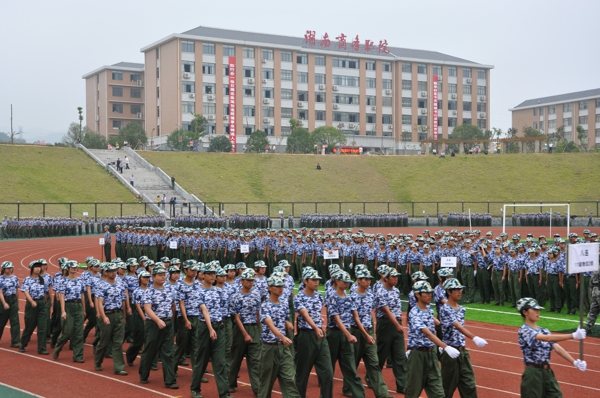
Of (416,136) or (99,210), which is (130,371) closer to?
(99,210)

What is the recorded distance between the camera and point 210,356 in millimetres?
9547

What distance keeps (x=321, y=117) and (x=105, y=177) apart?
41436mm

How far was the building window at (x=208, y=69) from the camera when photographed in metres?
85.2

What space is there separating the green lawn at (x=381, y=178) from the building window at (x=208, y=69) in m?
20.6

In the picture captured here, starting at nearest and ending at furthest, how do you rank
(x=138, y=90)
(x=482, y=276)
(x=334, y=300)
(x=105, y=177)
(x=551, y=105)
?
(x=334, y=300)
(x=482, y=276)
(x=105, y=177)
(x=138, y=90)
(x=551, y=105)

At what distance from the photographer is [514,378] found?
34.1 feet

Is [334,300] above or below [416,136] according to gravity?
below

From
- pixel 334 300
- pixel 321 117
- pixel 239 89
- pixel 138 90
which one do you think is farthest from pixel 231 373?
pixel 138 90

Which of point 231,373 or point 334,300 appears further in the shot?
point 231,373

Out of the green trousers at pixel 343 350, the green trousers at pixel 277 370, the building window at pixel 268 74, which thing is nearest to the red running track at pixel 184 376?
the green trousers at pixel 343 350

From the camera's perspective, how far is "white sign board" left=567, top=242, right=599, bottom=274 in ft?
30.3

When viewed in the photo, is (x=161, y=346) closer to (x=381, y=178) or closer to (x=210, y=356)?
(x=210, y=356)

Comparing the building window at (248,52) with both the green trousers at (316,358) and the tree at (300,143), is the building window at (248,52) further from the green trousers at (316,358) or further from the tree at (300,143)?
the green trousers at (316,358)

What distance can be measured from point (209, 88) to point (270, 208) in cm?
3451
